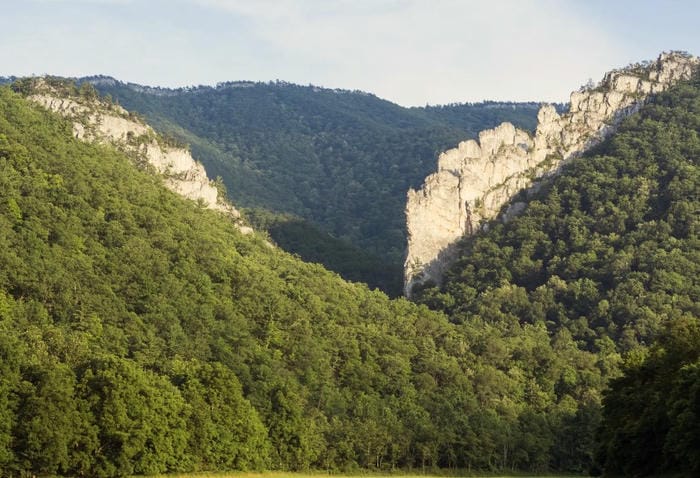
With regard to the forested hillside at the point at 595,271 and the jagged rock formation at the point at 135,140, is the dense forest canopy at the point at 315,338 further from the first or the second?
the jagged rock formation at the point at 135,140

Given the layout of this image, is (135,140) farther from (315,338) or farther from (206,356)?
(206,356)

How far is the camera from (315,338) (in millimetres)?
143250

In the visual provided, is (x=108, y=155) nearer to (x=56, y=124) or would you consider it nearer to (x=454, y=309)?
(x=56, y=124)

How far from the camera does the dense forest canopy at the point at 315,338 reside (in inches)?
3711

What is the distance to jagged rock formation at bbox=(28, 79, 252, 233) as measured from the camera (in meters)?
179

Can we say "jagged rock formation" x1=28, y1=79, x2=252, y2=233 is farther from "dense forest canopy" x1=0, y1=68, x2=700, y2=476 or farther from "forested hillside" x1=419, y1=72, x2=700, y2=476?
"forested hillside" x1=419, y1=72, x2=700, y2=476

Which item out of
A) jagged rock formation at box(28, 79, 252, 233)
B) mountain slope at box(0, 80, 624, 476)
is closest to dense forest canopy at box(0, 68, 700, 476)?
mountain slope at box(0, 80, 624, 476)

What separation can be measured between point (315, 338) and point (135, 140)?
181 ft

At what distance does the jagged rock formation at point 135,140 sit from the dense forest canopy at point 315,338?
5.70 meters

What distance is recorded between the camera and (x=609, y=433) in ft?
311

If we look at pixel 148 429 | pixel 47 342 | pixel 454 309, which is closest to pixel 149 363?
pixel 47 342

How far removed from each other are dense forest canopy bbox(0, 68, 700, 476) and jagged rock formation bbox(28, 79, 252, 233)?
5.70 meters

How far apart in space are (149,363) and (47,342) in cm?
1063

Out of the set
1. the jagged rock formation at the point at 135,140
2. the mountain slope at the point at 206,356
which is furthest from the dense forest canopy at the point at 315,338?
the jagged rock formation at the point at 135,140
